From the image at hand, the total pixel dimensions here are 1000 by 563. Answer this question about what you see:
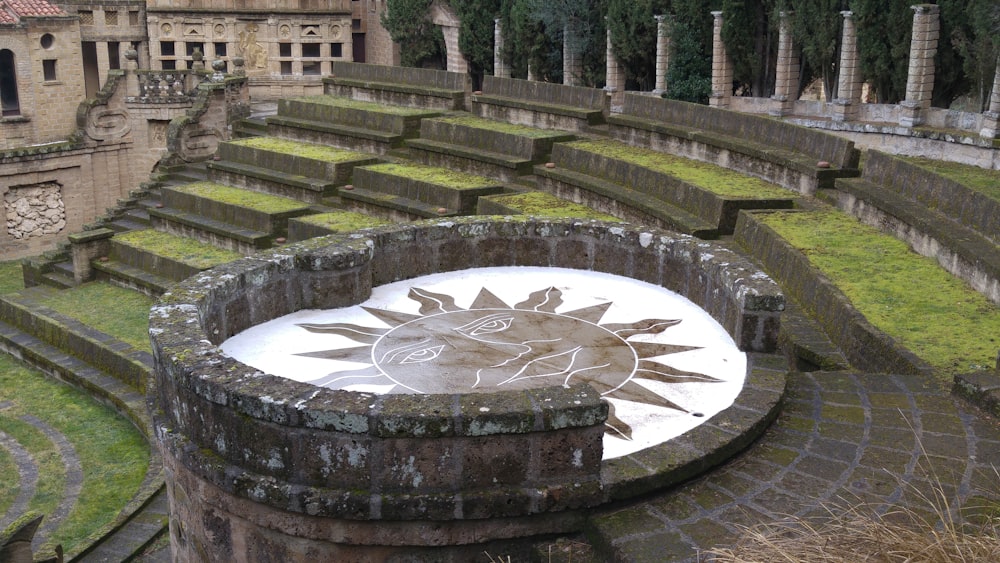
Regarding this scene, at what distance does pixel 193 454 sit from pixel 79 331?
10361 mm

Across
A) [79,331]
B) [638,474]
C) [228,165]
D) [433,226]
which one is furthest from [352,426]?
[228,165]

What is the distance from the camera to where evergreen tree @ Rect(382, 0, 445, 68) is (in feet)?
108

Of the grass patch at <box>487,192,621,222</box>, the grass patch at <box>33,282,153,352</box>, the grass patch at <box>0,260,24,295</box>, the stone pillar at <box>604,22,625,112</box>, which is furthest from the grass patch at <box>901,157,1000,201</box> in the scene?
the grass patch at <box>0,260,24,295</box>

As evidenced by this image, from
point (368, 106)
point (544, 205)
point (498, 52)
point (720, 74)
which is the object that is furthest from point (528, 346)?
point (498, 52)

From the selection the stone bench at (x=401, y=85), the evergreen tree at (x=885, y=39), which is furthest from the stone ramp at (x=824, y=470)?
the evergreen tree at (x=885, y=39)

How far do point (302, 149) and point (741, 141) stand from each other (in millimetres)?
8796

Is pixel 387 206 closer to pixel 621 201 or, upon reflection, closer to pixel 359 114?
pixel 621 201

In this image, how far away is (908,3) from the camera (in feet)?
71.5

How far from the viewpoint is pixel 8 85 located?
2694cm

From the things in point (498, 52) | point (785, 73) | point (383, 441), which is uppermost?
point (498, 52)

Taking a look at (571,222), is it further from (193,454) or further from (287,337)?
(193,454)

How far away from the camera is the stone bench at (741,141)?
12.4 m

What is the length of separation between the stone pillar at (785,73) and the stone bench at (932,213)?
1362 centimetres

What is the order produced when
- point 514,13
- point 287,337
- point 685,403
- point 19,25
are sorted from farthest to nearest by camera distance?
1. point 514,13
2. point 19,25
3. point 287,337
4. point 685,403
